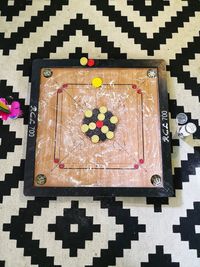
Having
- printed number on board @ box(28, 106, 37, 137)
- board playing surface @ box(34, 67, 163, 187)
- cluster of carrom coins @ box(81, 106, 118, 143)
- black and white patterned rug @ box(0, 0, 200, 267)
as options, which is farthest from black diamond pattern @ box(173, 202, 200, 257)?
printed number on board @ box(28, 106, 37, 137)

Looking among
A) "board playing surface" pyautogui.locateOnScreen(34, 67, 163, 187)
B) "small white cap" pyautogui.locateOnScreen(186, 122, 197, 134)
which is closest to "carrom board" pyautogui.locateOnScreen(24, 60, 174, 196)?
"board playing surface" pyautogui.locateOnScreen(34, 67, 163, 187)

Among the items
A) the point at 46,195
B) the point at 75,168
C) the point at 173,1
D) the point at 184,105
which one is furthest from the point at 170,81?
the point at 46,195

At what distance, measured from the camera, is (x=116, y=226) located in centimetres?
209

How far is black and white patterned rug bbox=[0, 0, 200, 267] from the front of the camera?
2.06m

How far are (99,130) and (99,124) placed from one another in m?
0.04

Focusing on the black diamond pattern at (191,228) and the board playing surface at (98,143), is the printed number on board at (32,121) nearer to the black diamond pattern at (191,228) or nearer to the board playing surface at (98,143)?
the board playing surface at (98,143)

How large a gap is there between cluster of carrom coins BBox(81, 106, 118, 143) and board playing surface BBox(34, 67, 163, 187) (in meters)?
0.03

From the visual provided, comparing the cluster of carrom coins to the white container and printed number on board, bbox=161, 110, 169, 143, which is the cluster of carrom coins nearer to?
printed number on board, bbox=161, 110, 169, 143

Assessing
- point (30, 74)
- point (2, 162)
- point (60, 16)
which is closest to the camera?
point (2, 162)

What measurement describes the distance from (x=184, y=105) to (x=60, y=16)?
1.07 m

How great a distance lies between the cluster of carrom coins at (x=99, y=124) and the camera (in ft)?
6.91

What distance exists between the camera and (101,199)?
84.0 inches

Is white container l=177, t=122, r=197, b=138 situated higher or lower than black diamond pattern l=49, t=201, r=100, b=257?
higher

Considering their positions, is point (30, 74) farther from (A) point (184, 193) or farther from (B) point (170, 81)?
(A) point (184, 193)
